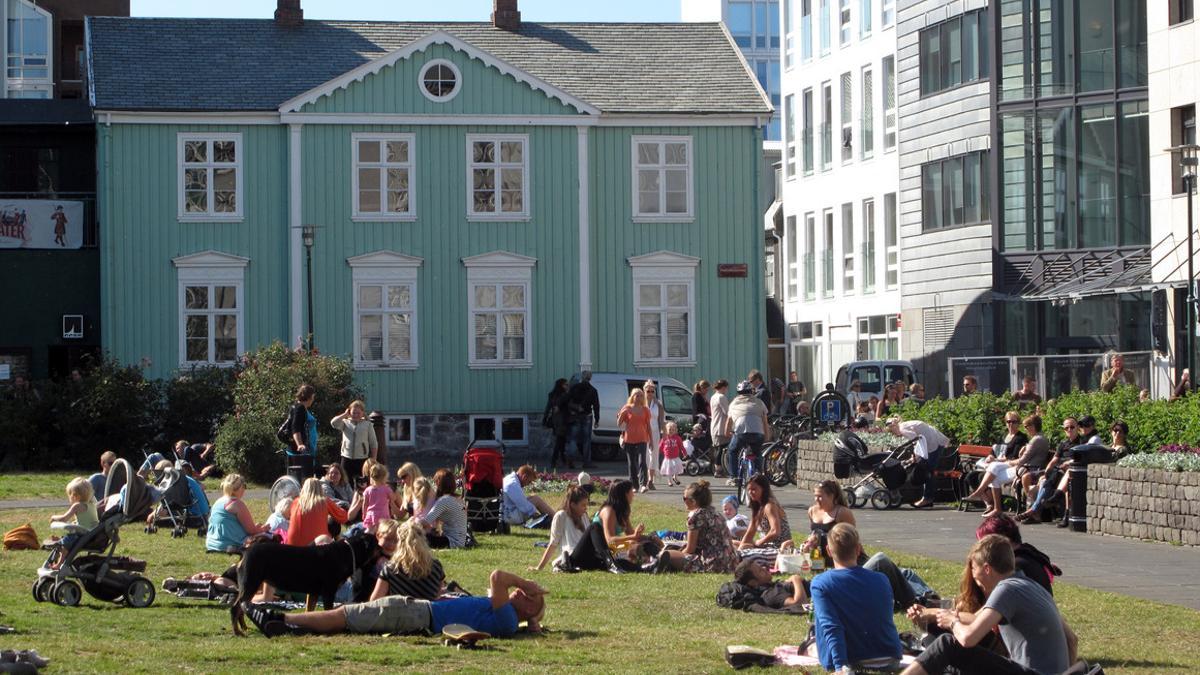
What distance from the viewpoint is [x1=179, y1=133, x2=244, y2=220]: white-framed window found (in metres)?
41.1

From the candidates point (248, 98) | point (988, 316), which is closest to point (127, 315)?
point (248, 98)

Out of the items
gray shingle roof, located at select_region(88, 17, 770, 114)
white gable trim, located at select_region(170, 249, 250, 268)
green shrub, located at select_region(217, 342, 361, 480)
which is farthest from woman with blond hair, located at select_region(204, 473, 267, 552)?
gray shingle roof, located at select_region(88, 17, 770, 114)

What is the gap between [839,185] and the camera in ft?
171

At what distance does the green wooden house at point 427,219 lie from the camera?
134 feet

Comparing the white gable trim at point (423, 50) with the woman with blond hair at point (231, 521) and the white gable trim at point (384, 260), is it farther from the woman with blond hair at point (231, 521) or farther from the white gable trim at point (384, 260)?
the woman with blond hair at point (231, 521)

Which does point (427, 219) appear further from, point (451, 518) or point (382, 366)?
point (451, 518)

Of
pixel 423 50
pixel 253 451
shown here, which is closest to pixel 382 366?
pixel 423 50

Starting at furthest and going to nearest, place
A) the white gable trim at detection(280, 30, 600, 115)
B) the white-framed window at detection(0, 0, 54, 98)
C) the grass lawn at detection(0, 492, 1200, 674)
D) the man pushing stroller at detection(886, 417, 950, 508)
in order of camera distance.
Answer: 1. the white-framed window at detection(0, 0, 54, 98)
2. the white gable trim at detection(280, 30, 600, 115)
3. the man pushing stroller at detection(886, 417, 950, 508)
4. the grass lawn at detection(0, 492, 1200, 674)

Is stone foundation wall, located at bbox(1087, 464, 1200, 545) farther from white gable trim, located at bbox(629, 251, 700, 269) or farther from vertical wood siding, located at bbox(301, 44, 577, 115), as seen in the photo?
vertical wood siding, located at bbox(301, 44, 577, 115)

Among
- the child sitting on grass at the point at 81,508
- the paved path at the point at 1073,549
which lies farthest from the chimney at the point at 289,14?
the child sitting on grass at the point at 81,508

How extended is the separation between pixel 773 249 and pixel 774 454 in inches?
1278

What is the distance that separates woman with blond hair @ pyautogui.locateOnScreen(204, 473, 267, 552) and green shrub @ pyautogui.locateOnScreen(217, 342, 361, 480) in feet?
42.7

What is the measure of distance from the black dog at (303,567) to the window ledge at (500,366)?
87.8 ft

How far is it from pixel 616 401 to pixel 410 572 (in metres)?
25.4
